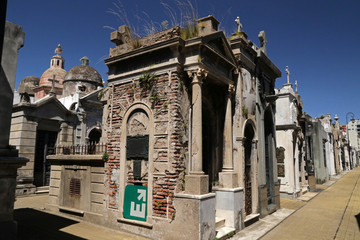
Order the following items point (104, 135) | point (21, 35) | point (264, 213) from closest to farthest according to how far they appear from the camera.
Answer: point (21, 35), point (104, 135), point (264, 213)

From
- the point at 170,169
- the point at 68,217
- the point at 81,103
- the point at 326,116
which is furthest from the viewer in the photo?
the point at 326,116

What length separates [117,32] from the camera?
9.02m

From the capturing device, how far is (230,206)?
27.1 ft

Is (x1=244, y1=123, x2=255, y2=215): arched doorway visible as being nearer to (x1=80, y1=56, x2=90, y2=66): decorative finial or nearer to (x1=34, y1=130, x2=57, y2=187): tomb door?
(x1=34, y1=130, x2=57, y2=187): tomb door

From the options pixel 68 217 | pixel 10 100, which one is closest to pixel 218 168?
pixel 68 217

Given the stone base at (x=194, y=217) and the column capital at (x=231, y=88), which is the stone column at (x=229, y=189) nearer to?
the column capital at (x=231, y=88)

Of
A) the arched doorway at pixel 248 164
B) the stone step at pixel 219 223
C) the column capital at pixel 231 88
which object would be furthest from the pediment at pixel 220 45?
the stone step at pixel 219 223

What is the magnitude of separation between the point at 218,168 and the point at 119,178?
11.3 ft

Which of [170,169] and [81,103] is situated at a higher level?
A: [81,103]

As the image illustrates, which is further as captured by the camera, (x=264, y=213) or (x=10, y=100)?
(x=264, y=213)

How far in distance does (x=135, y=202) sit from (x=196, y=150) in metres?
2.49

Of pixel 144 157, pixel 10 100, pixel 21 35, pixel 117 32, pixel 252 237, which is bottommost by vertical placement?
pixel 252 237

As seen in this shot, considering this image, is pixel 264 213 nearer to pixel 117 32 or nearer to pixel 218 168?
pixel 218 168

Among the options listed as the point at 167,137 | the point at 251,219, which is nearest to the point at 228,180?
the point at 251,219
